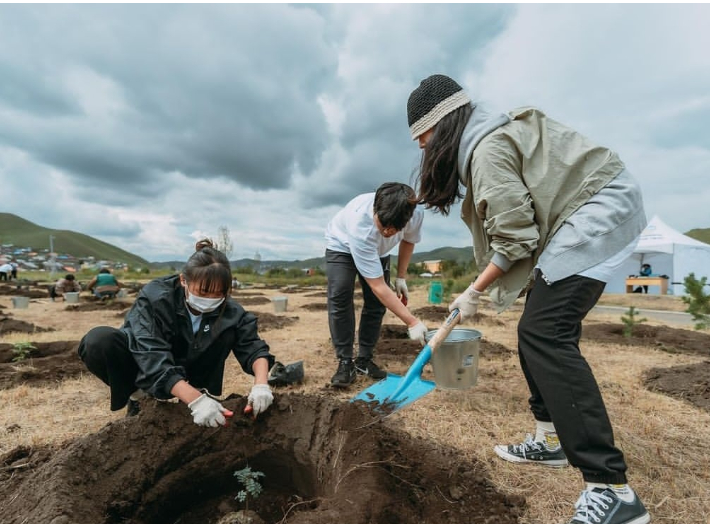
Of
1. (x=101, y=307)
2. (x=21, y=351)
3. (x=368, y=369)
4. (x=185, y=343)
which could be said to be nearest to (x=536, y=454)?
(x=368, y=369)

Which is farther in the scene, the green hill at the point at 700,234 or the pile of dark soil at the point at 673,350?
the green hill at the point at 700,234

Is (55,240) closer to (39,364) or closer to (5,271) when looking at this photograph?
(5,271)

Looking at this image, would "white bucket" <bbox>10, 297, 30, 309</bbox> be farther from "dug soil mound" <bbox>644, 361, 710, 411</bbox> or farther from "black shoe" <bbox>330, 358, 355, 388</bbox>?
"dug soil mound" <bbox>644, 361, 710, 411</bbox>

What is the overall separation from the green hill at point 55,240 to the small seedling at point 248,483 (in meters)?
98.0

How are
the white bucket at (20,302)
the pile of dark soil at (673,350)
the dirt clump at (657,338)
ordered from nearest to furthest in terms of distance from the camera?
the pile of dark soil at (673,350), the dirt clump at (657,338), the white bucket at (20,302)

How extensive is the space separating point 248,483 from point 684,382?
3.24 m

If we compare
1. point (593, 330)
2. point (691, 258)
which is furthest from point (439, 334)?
point (691, 258)

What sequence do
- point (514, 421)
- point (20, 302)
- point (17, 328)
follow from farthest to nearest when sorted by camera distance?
1. point (20, 302)
2. point (17, 328)
3. point (514, 421)

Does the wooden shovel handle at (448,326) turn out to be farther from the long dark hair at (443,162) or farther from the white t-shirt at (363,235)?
the white t-shirt at (363,235)

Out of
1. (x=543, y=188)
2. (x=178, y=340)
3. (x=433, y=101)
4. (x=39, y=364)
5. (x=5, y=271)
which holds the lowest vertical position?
(x=39, y=364)

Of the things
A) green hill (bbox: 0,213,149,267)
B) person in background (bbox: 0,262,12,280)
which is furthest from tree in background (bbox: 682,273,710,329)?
green hill (bbox: 0,213,149,267)

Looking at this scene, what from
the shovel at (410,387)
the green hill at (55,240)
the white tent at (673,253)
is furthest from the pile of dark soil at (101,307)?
the green hill at (55,240)

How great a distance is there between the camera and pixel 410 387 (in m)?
2.17

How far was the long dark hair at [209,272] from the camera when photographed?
203 centimetres
